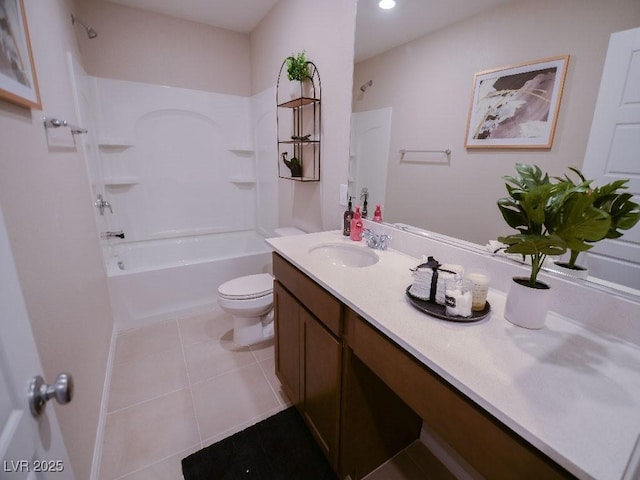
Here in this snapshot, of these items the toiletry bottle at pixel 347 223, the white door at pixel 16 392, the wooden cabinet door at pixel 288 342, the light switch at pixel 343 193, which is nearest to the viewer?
the white door at pixel 16 392

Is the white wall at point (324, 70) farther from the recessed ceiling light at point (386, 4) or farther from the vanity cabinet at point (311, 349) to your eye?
the vanity cabinet at point (311, 349)

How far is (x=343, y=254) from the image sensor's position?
1.71 m

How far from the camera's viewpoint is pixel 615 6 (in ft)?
2.71

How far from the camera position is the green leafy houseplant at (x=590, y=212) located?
724 mm

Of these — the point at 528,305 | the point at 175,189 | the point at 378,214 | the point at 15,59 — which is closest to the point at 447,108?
the point at 378,214

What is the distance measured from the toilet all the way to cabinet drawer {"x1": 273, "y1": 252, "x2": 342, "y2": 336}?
1.78ft

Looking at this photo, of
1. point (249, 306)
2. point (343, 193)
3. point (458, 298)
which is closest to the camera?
point (458, 298)

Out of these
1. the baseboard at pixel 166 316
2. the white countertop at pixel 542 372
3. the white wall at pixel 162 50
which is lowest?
the baseboard at pixel 166 316

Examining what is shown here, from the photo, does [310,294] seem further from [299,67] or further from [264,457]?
[299,67]

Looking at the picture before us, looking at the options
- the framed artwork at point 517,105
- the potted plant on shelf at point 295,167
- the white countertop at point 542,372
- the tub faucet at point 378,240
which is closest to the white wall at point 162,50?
the potted plant on shelf at point 295,167

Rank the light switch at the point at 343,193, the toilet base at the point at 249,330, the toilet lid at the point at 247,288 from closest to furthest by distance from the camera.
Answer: the light switch at the point at 343,193
the toilet lid at the point at 247,288
the toilet base at the point at 249,330

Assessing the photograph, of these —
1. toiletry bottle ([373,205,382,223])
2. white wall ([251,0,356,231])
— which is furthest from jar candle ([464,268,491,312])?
white wall ([251,0,356,231])

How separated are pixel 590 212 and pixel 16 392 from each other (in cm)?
124

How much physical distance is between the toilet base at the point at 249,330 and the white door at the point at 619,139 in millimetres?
1970
